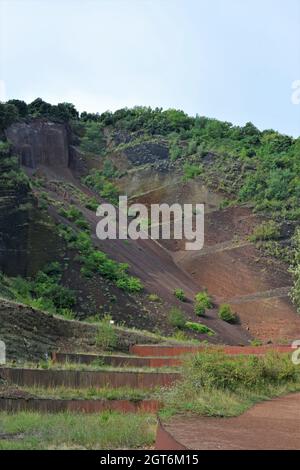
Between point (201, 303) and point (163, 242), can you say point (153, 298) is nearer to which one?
point (201, 303)

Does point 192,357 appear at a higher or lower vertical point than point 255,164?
lower

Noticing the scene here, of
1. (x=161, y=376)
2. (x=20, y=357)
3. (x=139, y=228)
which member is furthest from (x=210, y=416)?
(x=139, y=228)

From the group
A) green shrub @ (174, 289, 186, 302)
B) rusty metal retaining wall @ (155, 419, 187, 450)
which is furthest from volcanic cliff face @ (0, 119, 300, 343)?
rusty metal retaining wall @ (155, 419, 187, 450)

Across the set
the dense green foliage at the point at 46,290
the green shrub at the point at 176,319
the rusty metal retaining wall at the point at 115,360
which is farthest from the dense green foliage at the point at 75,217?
the rusty metal retaining wall at the point at 115,360

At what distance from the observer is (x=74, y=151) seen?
6475cm

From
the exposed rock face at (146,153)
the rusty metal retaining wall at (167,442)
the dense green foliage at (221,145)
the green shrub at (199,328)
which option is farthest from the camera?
the exposed rock face at (146,153)

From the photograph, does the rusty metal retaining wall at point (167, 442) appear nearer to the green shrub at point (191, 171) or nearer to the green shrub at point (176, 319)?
the green shrub at point (176, 319)

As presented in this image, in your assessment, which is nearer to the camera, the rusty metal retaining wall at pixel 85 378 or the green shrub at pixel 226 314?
the rusty metal retaining wall at pixel 85 378

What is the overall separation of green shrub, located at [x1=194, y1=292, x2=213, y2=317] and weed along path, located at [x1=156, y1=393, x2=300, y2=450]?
25.7 meters

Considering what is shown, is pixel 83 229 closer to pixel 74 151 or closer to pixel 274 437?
pixel 74 151

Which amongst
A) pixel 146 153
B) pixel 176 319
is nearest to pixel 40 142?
pixel 146 153

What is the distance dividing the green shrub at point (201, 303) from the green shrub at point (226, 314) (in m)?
0.83

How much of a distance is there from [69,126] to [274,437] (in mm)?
58642

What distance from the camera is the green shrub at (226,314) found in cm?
4144
